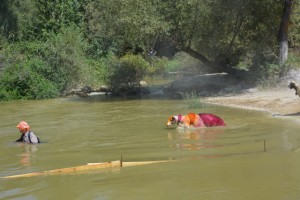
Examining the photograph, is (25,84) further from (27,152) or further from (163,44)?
(27,152)

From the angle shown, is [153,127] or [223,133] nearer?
[223,133]

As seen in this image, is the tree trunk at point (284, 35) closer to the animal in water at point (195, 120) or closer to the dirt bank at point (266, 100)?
the dirt bank at point (266, 100)

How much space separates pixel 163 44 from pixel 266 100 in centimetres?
674

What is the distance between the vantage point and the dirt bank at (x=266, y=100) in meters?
17.4

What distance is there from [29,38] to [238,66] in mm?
16789

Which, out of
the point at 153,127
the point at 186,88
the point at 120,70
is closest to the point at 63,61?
the point at 120,70

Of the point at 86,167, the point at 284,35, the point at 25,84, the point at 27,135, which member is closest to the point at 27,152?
the point at 27,135

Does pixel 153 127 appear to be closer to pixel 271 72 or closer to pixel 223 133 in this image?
pixel 223 133

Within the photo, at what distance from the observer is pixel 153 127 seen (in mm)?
15289

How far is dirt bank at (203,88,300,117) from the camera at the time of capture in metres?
17.4

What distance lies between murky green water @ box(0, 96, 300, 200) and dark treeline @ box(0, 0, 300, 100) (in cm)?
569

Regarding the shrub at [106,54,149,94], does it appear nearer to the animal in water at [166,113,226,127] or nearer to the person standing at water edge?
the animal in water at [166,113,226,127]

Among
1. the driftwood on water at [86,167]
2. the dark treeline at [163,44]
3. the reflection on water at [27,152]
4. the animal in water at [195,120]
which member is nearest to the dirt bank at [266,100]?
the dark treeline at [163,44]

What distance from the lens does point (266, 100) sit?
19859 mm
